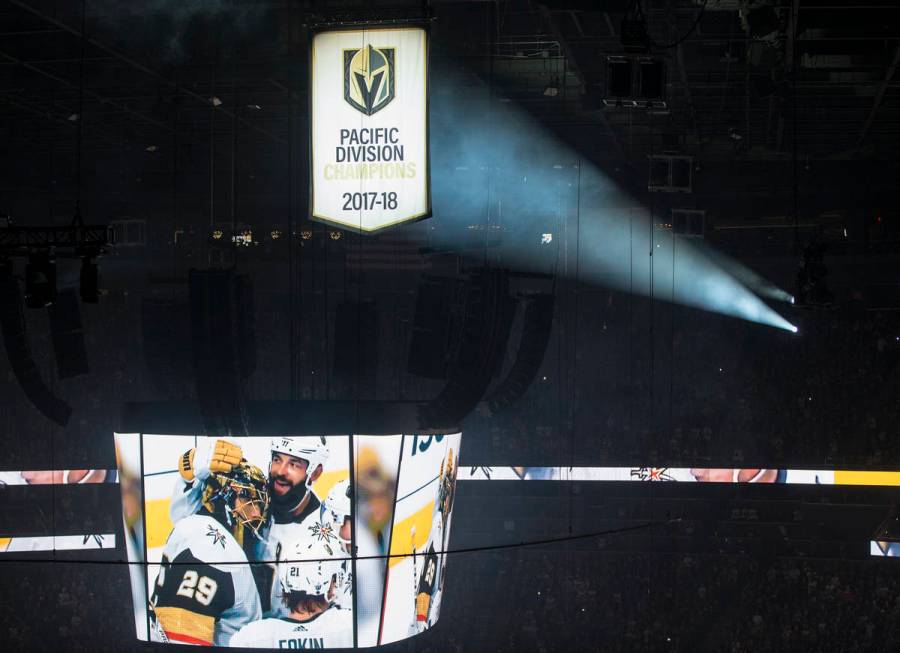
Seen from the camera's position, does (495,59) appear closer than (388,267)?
Yes

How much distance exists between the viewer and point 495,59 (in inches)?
518

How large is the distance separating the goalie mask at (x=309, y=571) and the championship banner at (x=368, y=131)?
4176mm

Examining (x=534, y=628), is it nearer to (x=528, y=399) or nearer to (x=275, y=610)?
(x=528, y=399)

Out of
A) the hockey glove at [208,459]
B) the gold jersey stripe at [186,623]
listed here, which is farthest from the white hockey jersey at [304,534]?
the gold jersey stripe at [186,623]

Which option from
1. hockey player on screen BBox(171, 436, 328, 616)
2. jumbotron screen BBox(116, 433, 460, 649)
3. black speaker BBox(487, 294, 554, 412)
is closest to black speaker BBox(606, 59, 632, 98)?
black speaker BBox(487, 294, 554, 412)

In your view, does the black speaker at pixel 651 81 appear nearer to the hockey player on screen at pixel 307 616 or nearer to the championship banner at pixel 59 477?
the hockey player on screen at pixel 307 616

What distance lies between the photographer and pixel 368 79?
8531mm

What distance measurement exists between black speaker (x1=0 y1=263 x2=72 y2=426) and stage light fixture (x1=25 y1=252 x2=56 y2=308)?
1.33m

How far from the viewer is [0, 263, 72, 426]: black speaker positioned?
11.7m

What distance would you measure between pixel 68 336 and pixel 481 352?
19.0 ft

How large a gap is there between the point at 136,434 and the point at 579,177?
9.11 meters

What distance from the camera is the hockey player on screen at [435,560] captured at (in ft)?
40.0

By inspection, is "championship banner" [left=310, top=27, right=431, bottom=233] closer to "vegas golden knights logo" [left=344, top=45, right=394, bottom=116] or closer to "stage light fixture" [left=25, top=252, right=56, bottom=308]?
"vegas golden knights logo" [left=344, top=45, right=394, bottom=116]

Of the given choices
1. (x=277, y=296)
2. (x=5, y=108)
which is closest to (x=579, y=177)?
(x=277, y=296)
